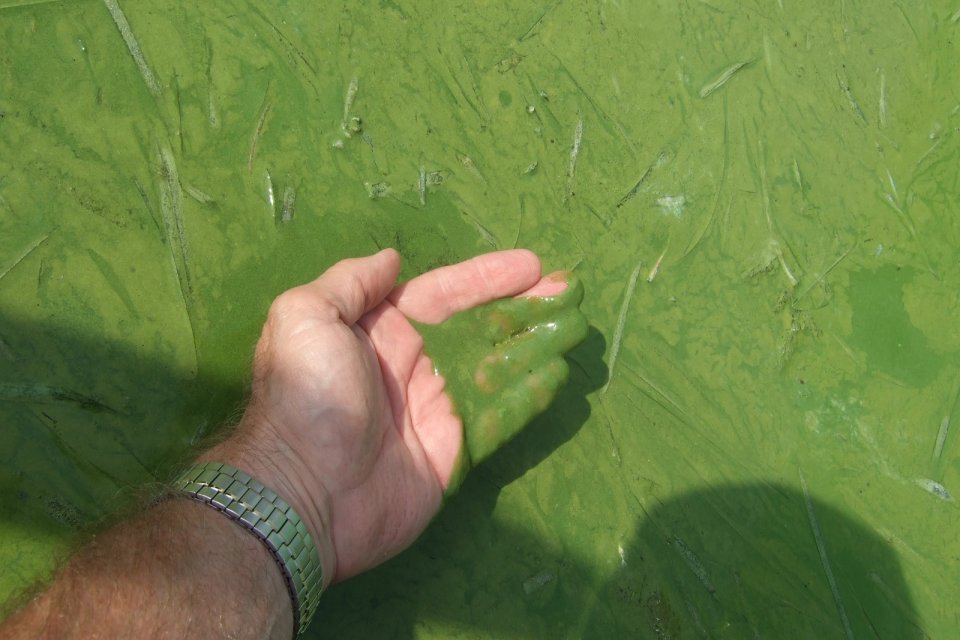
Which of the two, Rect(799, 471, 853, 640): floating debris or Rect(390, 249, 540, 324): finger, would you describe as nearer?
Rect(390, 249, 540, 324): finger

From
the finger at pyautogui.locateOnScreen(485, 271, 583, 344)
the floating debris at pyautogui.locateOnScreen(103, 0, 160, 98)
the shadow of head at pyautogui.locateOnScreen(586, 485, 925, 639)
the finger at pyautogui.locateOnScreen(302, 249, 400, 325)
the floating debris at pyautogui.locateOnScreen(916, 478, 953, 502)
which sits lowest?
the floating debris at pyautogui.locateOnScreen(916, 478, 953, 502)

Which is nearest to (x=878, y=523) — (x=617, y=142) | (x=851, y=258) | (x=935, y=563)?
(x=935, y=563)

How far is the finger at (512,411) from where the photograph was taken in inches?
60.8

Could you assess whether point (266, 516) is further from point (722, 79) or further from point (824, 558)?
point (722, 79)

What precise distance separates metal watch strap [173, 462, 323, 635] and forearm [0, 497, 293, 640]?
0.02 meters

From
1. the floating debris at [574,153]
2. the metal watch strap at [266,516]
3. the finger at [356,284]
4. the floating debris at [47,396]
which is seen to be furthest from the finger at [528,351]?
the floating debris at [47,396]

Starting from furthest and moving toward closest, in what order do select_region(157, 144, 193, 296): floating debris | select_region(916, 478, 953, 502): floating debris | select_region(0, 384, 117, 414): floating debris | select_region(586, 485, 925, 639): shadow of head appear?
select_region(916, 478, 953, 502): floating debris, select_region(586, 485, 925, 639): shadow of head, select_region(157, 144, 193, 296): floating debris, select_region(0, 384, 117, 414): floating debris

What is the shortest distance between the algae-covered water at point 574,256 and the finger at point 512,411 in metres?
0.13

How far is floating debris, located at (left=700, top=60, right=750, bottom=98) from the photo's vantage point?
202 cm

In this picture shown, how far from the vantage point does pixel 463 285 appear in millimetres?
1584

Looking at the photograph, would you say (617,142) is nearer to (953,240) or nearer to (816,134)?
(816,134)

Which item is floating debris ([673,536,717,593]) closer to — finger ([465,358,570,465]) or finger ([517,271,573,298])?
finger ([465,358,570,465])

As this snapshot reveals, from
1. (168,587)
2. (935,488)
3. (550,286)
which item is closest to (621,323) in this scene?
(550,286)

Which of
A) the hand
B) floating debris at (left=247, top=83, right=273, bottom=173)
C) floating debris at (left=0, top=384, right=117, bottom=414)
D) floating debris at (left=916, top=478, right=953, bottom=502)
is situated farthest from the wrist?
floating debris at (left=916, top=478, right=953, bottom=502)
